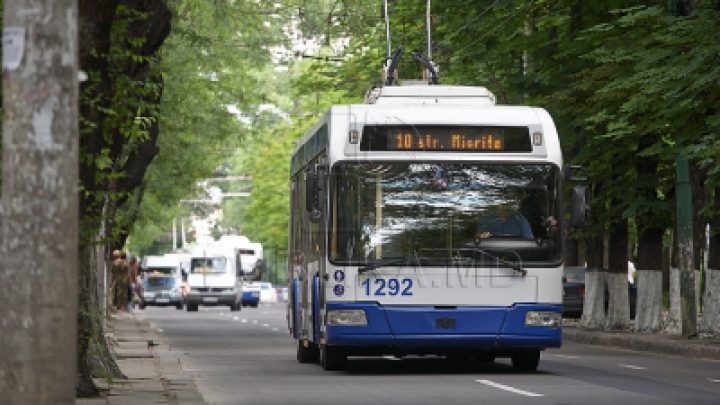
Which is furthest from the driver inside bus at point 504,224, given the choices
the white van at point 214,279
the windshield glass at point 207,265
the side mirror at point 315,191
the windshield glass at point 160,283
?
the windshield glass at point 160,283

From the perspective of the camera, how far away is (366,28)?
109 ft

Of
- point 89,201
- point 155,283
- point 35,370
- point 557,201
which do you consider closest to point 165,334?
point 557,201

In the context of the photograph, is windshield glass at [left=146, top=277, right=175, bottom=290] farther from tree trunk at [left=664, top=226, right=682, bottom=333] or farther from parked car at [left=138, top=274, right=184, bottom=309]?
tree trunk at [left=664, top=226, right=682, bottom=333]

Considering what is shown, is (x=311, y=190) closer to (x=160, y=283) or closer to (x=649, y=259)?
(x=649, y=259)

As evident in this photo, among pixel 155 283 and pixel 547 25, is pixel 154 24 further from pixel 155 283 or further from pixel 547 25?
pixel 155 283

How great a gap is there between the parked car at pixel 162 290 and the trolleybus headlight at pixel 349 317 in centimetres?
6635

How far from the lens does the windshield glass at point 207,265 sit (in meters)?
74.1

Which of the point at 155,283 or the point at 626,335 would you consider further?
the point at 155,283

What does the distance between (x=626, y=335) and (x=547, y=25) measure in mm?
6716

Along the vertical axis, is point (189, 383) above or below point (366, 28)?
below

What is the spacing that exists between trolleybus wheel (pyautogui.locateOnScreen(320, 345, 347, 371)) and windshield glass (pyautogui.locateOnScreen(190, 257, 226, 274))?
53.5m

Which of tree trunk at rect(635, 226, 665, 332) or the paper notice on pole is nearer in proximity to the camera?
the paper notice on pole

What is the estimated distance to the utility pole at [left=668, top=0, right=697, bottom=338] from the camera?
2869cm

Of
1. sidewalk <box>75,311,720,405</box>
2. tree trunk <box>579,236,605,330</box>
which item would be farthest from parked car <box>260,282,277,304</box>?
tree trunk <box>579,236,605,330</box>
